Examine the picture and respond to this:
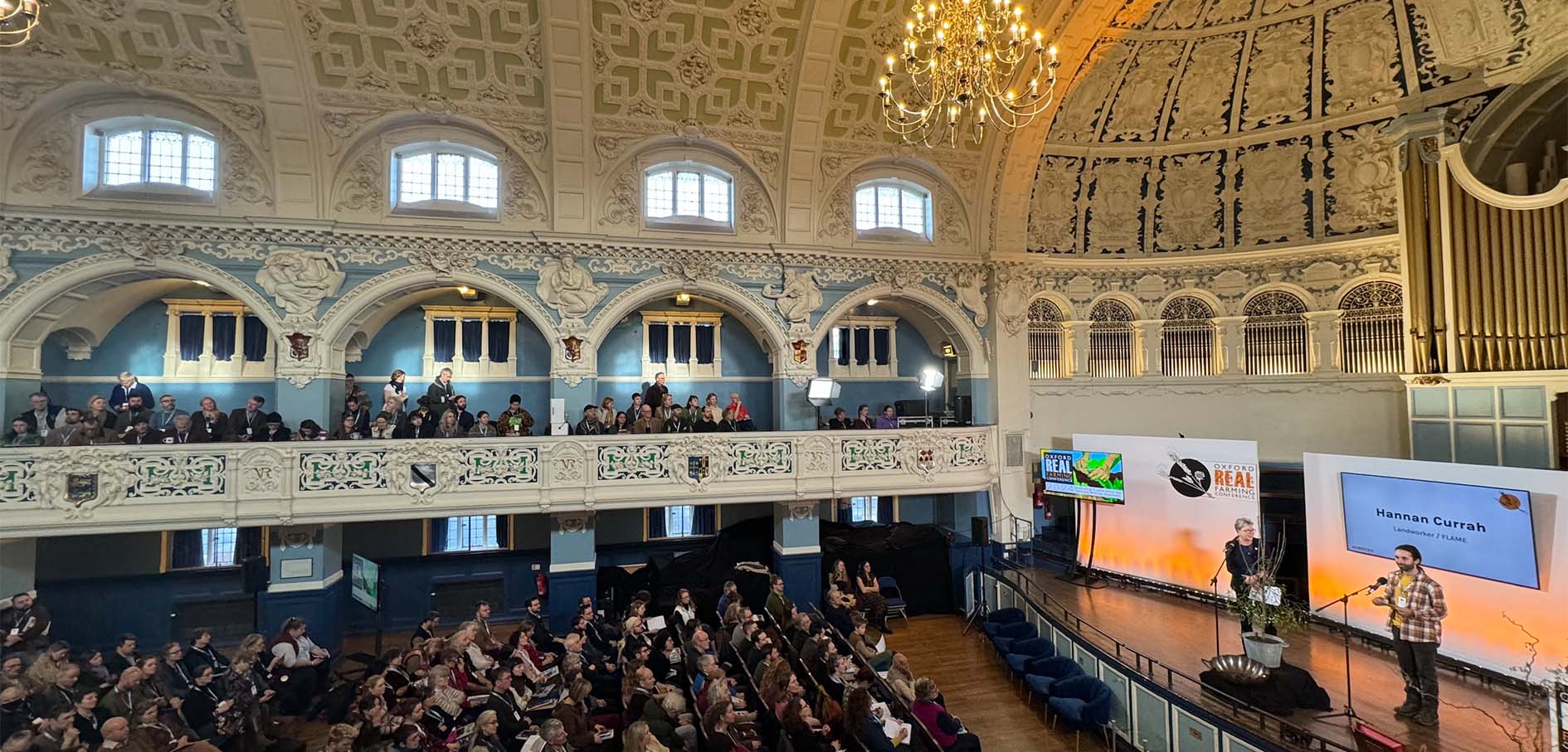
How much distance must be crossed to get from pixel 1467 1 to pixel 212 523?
78.8 ft

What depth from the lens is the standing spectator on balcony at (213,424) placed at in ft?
37.3

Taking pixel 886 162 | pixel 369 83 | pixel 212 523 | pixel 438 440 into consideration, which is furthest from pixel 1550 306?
pixel 212 523

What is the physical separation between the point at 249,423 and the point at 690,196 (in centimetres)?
936

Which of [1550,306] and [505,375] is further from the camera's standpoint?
[505,375]

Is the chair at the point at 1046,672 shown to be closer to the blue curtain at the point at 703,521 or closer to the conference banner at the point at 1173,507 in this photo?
the conference banner at the point at 1173,507

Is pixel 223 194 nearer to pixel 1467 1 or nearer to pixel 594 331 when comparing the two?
pixel 594 331

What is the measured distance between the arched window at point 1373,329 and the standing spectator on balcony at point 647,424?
1529 cm

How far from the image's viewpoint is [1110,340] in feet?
55.4

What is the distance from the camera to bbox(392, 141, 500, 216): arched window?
1303 centimetres

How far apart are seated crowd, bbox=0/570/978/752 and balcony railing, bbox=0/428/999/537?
6.48 ft

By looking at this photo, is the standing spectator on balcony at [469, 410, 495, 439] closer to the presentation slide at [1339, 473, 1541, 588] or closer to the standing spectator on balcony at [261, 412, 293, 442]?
the standing spectator on balcony at [261, 412, 293, 442]

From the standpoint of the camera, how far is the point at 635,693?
866 cm

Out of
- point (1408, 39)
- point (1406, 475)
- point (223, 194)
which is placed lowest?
point (1406, 475)

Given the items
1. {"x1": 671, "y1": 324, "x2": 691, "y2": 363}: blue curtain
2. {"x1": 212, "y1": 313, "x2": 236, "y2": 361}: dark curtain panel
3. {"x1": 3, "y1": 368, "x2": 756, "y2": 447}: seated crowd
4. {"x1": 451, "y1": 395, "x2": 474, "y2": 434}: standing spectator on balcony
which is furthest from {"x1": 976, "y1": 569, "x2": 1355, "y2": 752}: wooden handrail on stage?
{"x1": 212, "y1": 313, "x2": 236, "y2": 361}: dark curtain panel
